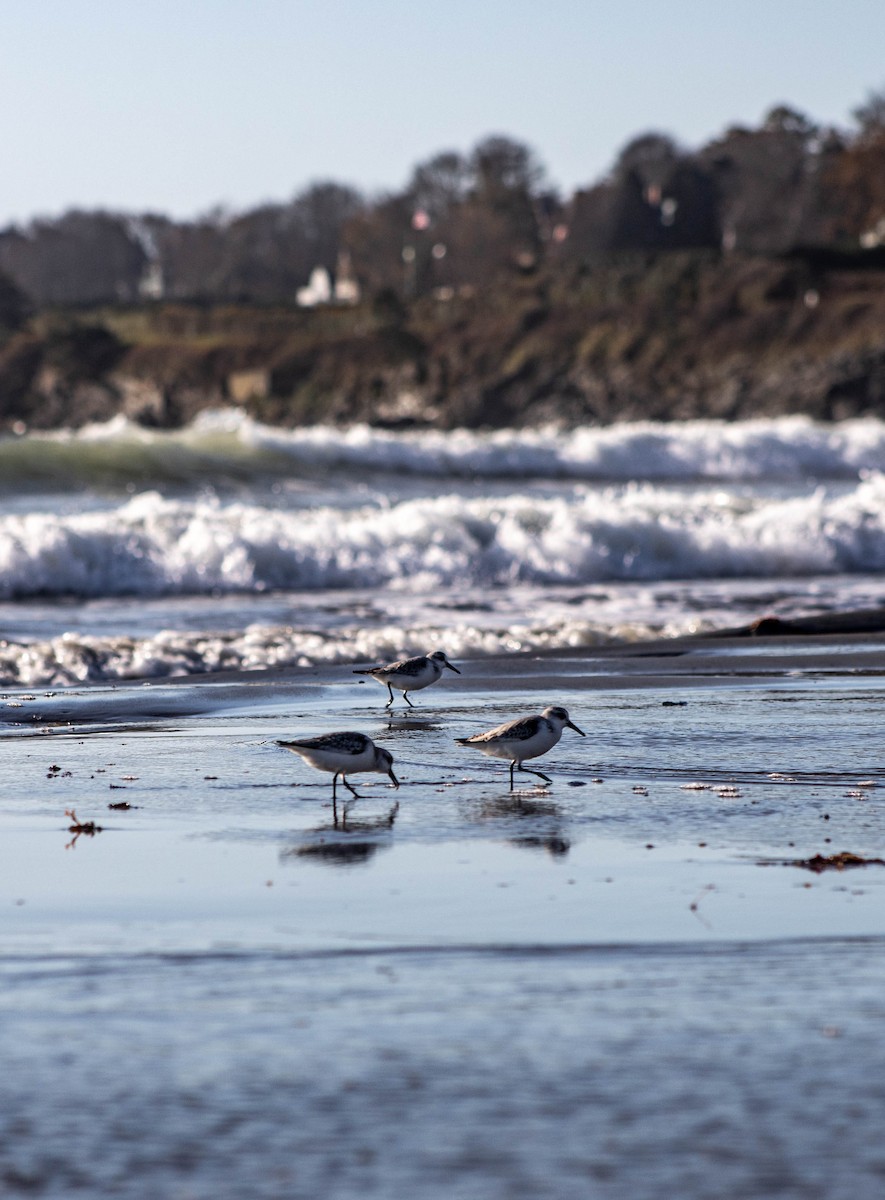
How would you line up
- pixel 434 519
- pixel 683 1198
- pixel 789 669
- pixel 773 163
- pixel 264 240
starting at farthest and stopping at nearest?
pixel 264 240 → pixel 773 163 → pixel 434 519 → pixel 789 669 → pixel 683 1198

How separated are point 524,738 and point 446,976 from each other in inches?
117

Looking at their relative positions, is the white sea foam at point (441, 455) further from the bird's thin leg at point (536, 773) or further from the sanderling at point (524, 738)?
the sanderling at point (524, 738)

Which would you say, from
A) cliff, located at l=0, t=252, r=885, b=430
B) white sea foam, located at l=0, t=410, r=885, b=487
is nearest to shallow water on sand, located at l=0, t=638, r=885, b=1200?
white sea foam, located at l=0, t=410, r=885, b=487

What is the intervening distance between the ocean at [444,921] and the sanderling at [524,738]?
180 millimetres

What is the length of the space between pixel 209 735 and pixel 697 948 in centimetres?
485

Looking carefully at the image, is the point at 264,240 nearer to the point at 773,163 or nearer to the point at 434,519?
the point at 773,163

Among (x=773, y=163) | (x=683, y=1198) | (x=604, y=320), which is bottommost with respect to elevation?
(x=683, y=1198)

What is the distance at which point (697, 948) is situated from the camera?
15.8ft

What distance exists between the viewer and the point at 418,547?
2214cm

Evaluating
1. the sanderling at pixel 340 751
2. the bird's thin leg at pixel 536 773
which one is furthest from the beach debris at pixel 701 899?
the bird's thin leg at pixel 536 773

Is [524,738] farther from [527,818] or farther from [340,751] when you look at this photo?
[340,751]

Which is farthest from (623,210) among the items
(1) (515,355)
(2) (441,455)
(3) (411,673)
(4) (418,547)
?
(3) (411,673)

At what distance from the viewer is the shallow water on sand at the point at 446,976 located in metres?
3.40

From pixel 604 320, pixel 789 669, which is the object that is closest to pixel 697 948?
pixel 789 669
